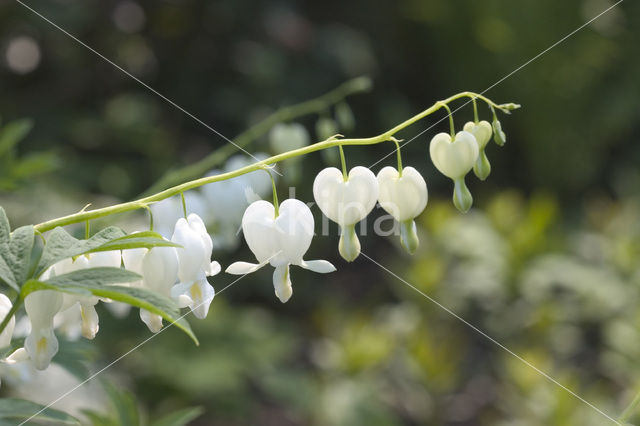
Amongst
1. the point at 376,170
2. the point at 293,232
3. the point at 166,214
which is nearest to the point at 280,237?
the point at 293,232

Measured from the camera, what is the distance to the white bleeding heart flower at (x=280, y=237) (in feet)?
2.76

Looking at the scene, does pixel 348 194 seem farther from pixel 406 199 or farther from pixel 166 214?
pixel 166 214

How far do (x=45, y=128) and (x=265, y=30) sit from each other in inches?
60.3

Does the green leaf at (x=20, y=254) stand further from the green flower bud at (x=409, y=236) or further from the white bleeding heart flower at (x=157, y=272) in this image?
the green flower bud at (x=409, y=236)

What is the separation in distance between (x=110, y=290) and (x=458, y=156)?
0.46 metres

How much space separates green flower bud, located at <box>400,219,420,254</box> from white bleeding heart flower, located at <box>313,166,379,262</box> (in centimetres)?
5

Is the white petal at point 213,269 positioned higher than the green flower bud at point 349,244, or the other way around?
the green flower bud at point 349,244

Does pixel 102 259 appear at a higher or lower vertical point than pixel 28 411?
higher

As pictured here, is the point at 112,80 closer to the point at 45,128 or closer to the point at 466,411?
the point at 45,128

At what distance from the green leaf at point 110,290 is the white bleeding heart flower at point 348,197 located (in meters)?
0.28

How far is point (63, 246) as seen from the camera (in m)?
0.64

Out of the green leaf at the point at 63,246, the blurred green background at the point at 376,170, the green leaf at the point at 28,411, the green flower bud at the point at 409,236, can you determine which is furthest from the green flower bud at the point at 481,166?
the blurred green background at the point at 376,170

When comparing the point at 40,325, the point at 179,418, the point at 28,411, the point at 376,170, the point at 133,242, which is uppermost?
the point at 133,242

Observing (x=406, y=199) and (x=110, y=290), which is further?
(x=406, y=199)
